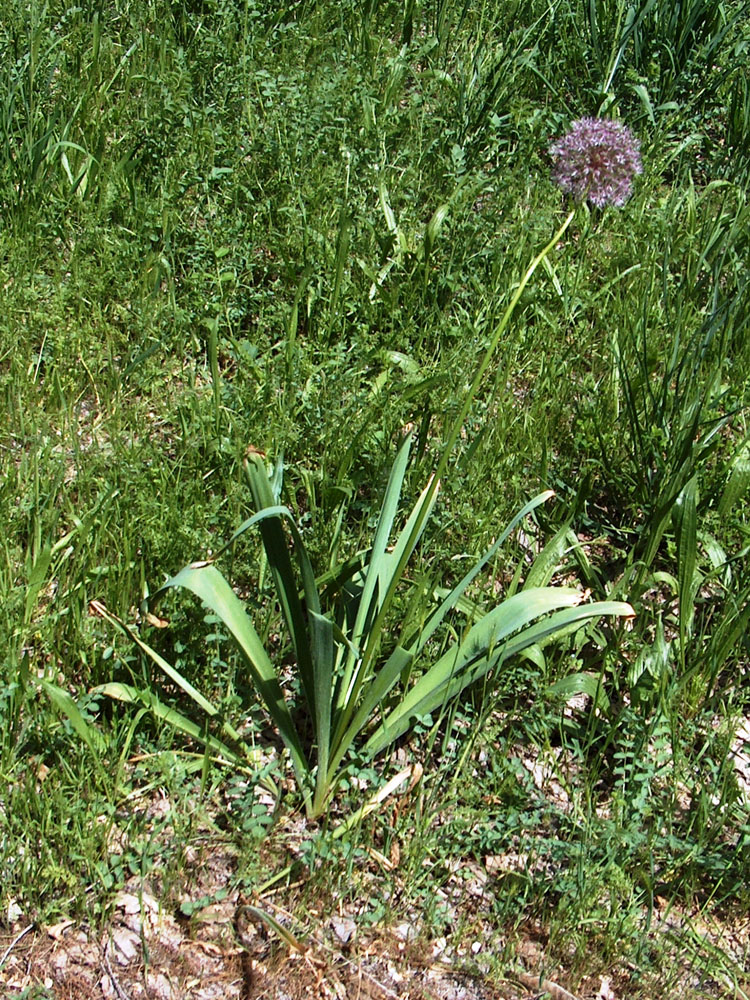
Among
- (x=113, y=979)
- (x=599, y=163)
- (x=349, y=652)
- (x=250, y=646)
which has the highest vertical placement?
(x=599, y=163)

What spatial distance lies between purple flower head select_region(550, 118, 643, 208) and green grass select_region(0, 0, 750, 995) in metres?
0.43

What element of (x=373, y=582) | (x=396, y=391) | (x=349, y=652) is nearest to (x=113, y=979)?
(x=349, y=652)

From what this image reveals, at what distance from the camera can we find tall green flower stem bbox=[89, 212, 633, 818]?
7.42 feet

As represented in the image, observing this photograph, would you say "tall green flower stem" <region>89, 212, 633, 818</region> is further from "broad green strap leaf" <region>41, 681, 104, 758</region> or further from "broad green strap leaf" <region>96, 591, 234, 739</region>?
"broad green strap leaf" <region>41, 681, 104, 758</region>

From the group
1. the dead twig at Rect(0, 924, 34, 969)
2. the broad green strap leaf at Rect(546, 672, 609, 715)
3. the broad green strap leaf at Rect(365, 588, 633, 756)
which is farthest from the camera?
the broad green strap leaf at Rect(546, 672, 609, 715)

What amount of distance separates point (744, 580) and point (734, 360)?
0.92 m

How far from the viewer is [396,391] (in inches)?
128

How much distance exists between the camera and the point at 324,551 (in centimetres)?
275

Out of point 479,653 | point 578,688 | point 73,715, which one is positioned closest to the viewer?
point 73,715

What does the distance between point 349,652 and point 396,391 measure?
1038 mm

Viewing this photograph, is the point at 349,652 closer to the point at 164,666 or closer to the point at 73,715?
the point at 164,666

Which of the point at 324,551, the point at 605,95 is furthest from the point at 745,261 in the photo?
the point at 324,551

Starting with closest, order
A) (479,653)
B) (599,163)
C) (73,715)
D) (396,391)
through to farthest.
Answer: (73,715), (479,653), (599,163), (396,391)

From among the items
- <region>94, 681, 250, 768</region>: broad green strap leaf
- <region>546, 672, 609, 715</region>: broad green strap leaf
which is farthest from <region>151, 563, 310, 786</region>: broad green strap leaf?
<region>546, 672, 609, 715</region>: broad green strap leaf
